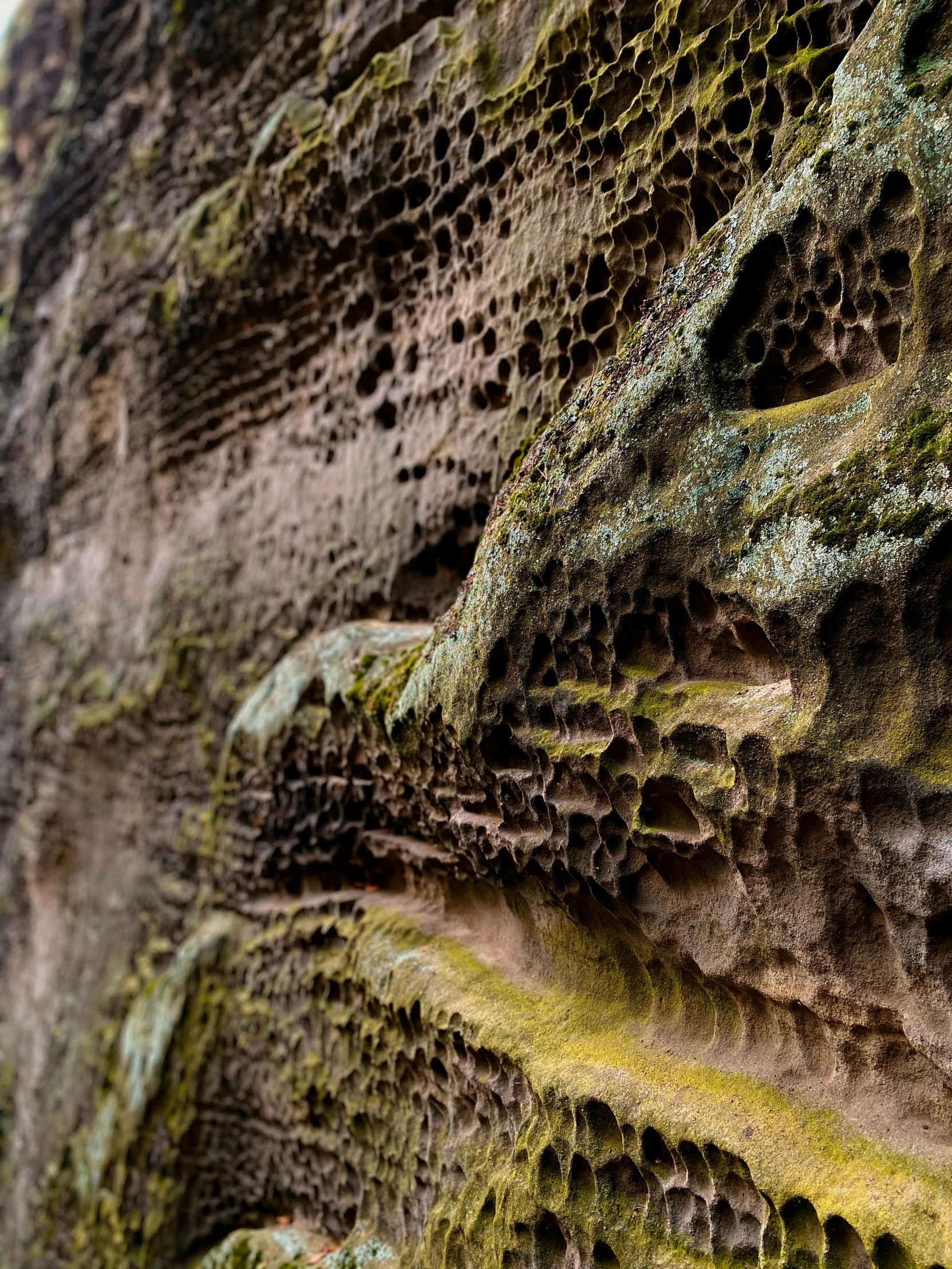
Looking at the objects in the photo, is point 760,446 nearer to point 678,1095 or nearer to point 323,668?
point 678,1095

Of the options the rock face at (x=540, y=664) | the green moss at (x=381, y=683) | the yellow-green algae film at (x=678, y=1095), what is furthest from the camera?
the green moss at (x=381, y=683)

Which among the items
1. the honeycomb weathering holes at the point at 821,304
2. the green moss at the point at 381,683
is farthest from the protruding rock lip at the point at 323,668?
the honeycomb weathering holes at the point at 821,304

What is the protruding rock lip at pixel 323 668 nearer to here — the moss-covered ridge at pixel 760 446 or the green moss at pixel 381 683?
the green moss at pixel 381 683

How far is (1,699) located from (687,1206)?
10166 millimetres

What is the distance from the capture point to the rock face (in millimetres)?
1766

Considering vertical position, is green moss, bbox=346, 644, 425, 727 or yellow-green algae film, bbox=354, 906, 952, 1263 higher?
green moss, bbox=346, 644, 425, 727

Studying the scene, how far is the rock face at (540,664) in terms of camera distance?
1.77 meters

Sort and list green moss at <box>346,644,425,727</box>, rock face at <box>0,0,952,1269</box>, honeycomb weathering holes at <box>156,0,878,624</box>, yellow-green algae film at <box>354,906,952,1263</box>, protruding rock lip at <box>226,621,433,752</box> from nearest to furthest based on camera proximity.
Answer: yellow-green algae film at <box>354,906,952,1263</box>, rock face at <box>0,0,952,1269</box>, honeycomb weathering holes at <box>156,0,878,624</box>, green moss at <box>346,644,425,727</box>, protruding rock lip at <box>226,621,433,752</box>

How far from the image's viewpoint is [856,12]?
2186 mm

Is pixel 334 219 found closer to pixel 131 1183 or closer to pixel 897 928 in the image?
pixel 897 928

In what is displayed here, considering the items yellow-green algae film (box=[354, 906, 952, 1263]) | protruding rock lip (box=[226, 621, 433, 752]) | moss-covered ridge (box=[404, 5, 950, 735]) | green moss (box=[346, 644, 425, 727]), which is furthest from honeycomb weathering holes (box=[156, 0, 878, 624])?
yellow-green algae film (box=[354, 906, 952, 1263])

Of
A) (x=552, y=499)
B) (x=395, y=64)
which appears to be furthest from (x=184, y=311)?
(x=552, y=499)

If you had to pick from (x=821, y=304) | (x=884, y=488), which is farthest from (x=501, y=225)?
(x=884, y=488)

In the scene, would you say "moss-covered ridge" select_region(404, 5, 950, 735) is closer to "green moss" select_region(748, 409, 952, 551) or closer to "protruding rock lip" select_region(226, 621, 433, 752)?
"green moss" select_region(748, 409, 952, 551)
